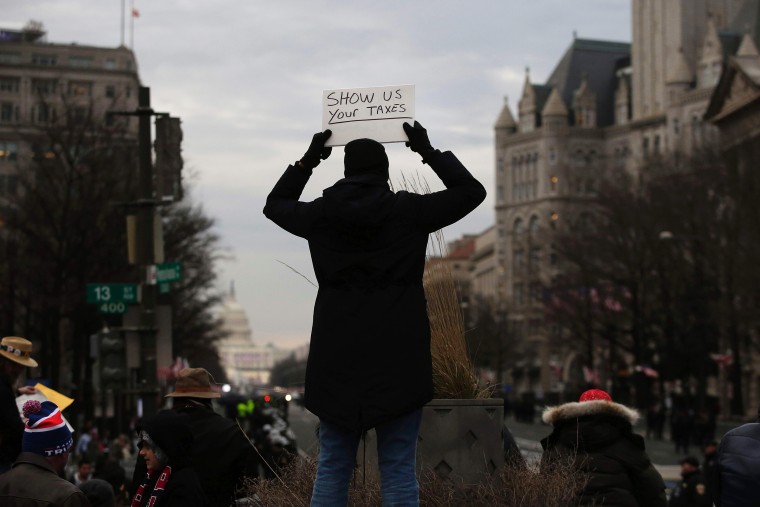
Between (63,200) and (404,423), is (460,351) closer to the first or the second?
(404,423)

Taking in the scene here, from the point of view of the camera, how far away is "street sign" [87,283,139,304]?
797 inches

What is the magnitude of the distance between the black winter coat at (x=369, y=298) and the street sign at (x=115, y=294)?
546 inches

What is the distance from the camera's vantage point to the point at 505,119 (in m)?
184

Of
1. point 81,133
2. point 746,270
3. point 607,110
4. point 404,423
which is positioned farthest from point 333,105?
point 607,110

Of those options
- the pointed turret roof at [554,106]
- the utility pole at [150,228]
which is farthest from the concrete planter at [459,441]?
the pointed turret roof at [554,106]

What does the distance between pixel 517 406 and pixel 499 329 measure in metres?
35.6

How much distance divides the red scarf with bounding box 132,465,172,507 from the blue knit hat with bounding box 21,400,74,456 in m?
0.56

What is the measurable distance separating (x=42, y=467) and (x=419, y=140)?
6.61 feet

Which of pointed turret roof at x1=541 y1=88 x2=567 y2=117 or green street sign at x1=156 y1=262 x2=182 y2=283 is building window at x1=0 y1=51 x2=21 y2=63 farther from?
green street sign at x1=156 y1=262 x2=182 y2=283

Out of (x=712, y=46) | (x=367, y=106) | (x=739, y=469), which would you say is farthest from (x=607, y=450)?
(x=712, y=46)

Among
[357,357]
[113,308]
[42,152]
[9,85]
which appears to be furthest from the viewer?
[9,85]

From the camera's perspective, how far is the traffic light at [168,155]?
1869cm

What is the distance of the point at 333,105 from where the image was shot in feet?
23.3

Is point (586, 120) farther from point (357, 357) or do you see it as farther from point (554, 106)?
point (357, 357)
